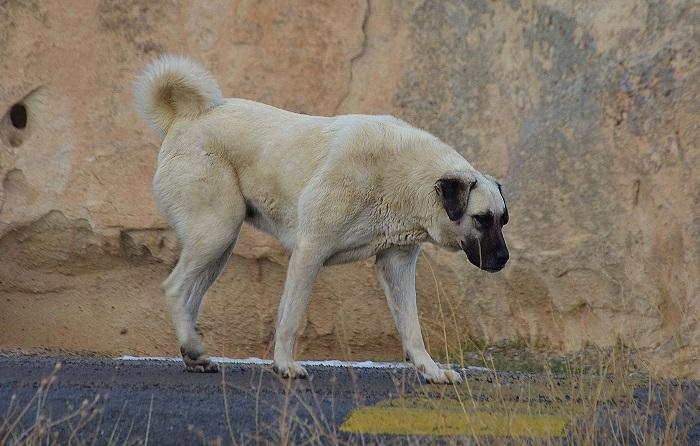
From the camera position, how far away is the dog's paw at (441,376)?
6.09 m

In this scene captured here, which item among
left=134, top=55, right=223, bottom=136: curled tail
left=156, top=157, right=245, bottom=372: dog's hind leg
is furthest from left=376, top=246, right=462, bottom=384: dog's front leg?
left=134, top=55, right=223, bottom=136: curled tail

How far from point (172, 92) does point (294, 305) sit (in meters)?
1.60

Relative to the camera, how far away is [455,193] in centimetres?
634

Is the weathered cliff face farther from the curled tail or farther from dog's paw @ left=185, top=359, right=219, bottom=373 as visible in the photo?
dog's paw @ left=185, top=359, right=219, bottom=373

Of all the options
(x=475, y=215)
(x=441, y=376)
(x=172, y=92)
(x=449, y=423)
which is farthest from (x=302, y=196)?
(x=449, y=423)

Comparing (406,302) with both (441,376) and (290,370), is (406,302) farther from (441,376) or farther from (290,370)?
(290,370)

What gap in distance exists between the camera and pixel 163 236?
980 cm

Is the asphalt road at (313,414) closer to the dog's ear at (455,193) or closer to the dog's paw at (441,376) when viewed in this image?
the dog's paw at (441,376)

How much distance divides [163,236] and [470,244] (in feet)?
13.3

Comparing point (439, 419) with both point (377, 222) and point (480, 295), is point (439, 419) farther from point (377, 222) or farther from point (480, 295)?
point (480, 295)

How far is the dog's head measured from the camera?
20.8ft

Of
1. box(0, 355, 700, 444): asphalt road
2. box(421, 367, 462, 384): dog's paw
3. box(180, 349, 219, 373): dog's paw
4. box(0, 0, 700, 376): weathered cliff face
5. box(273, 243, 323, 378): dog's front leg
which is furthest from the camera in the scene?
box(0, 0, 700, 376): weathered cliff face

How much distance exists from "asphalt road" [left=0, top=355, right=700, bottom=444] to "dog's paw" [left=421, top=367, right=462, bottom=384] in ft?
0.43

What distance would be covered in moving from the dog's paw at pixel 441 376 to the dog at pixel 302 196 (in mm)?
12
